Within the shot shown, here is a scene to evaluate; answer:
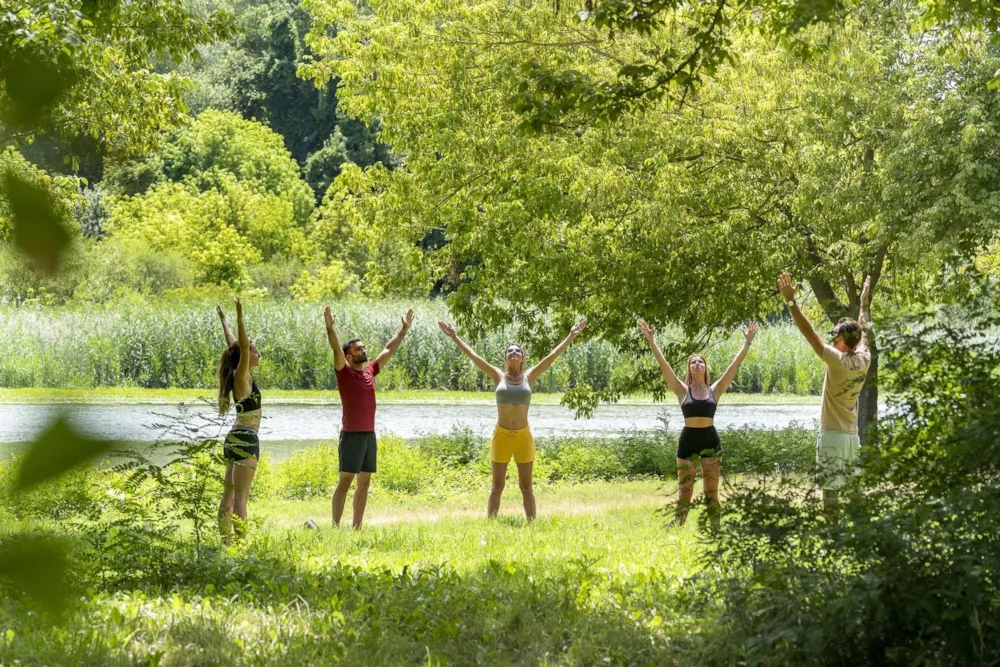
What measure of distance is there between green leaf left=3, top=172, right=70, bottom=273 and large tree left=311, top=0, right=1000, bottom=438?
12108mm

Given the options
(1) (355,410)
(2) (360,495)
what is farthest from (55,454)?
(2) (360,495)

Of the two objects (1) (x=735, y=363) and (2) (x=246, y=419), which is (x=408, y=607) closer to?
(2) (x=246, y=419)

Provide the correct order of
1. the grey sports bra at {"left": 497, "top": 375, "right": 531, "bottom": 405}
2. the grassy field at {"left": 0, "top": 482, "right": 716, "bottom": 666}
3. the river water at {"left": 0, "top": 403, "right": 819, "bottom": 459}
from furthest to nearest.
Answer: the river water at {"left": 0, "top": 403, "right": 819, "bottom": 459} < the grey sports bra at {"left": 497, "top": 375, "right": 531, "bottom": 405} < the grassy field at {"left": 0, "top": 482, "right": 716, "bottom": 666}

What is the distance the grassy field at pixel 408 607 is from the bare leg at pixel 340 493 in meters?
0.97

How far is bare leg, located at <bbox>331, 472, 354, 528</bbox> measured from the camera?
901 cm

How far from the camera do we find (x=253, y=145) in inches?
43.4

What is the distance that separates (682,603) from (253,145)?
4.72 meters

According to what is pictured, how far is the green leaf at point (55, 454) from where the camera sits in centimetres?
52

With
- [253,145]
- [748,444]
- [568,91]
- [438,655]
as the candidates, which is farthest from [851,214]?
[253,145]

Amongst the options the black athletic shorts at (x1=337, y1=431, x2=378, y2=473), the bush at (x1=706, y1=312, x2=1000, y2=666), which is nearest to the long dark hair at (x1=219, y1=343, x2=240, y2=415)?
the black athletic shorts at (x1=337, y1=431, x2=378, y2=473)

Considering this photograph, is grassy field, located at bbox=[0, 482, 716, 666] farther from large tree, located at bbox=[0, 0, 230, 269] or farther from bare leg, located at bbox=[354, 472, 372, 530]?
large tree, located at bbox=[0, 0, 230, 269]

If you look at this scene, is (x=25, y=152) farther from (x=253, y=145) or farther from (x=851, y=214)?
(x=851, y=214)

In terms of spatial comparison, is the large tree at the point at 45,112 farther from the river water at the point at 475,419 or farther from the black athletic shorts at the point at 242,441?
the river water at the point at 475,419

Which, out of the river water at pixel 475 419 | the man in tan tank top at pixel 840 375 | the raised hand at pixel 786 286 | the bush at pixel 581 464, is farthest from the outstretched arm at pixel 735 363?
the river water at pixel 475 419
